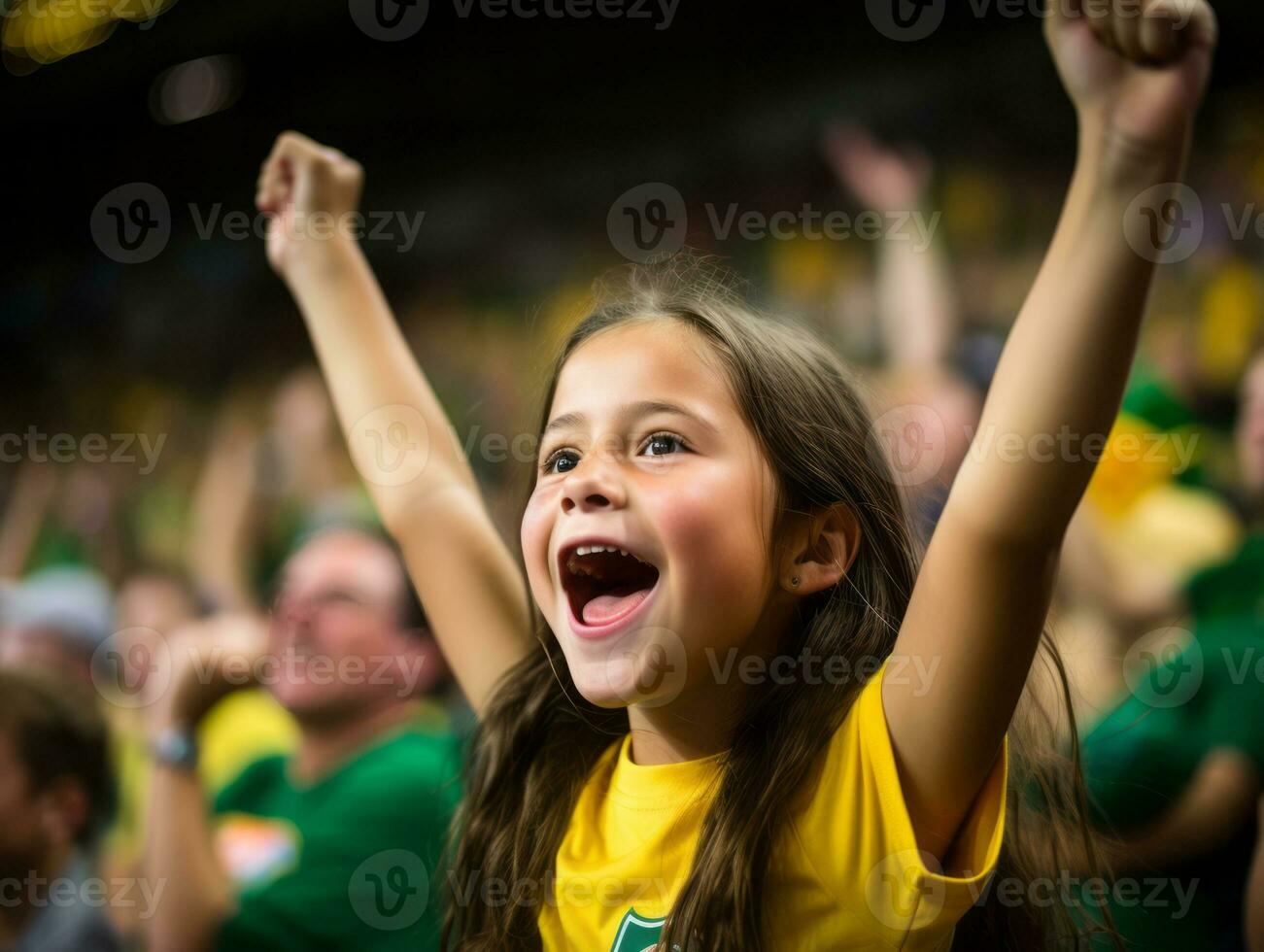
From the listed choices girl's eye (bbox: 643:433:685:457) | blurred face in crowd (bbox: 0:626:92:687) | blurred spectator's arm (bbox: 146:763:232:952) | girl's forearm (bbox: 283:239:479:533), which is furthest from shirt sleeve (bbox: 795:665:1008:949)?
blurred face in crowd (bbox: 0:626:92:687)

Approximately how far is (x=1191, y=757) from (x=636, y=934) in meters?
1.02

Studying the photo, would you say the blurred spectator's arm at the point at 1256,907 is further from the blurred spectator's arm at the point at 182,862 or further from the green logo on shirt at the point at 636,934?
the blurred spectator's arm at the point at 182,862

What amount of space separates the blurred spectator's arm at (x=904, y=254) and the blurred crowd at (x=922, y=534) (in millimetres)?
12

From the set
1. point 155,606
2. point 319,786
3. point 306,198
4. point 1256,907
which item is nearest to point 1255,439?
point 1256,907

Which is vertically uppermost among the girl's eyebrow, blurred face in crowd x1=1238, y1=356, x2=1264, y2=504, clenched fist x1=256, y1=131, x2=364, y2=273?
clenched fist x1=256, y1=131, x2=364, y2=273

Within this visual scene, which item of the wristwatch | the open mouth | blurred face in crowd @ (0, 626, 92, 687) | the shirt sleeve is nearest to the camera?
the shirt sleeve

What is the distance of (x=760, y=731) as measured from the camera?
0.91m

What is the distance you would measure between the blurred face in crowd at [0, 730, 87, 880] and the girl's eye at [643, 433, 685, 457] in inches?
50.4

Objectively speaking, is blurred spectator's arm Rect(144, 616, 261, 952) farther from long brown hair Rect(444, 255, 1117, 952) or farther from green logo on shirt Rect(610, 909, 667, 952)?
green logo on shirt Rect(610, 909, 667, 952)

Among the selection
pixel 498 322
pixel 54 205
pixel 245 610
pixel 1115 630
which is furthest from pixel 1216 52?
pixel 54 205

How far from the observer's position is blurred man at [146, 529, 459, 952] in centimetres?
163

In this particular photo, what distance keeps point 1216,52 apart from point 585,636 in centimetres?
329

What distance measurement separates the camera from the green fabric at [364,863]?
1659 millimetres

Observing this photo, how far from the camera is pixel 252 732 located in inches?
116
